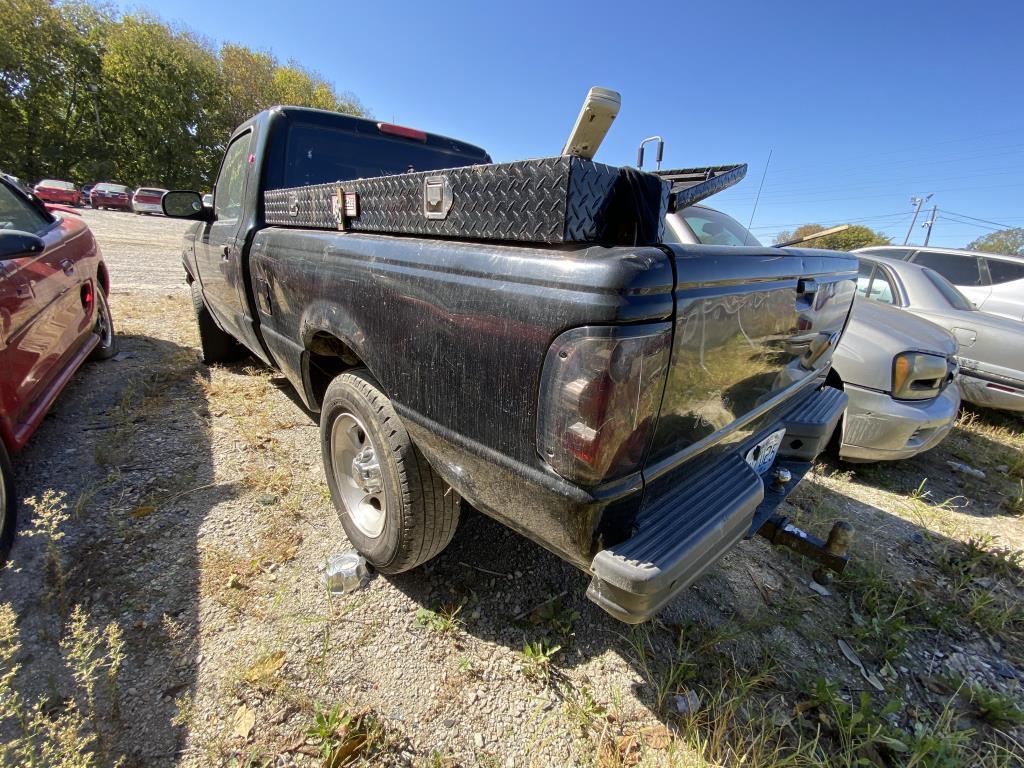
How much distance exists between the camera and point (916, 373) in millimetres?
3039

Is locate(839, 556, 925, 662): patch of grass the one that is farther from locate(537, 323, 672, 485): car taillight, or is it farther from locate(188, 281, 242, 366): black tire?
locate(188, 281, 242, 366): black tire

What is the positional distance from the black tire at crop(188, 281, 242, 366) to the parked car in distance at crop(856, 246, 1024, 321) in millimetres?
7409

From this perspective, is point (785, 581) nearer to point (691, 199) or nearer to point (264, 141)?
point (691, 199)

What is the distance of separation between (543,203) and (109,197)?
34.2 meters

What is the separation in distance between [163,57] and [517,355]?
49.0m

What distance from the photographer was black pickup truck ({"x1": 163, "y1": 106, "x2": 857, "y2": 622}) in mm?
1086

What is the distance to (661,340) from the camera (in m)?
1.10

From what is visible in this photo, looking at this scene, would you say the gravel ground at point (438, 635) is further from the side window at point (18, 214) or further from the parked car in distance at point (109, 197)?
the parked car in distance at point (109, 197)

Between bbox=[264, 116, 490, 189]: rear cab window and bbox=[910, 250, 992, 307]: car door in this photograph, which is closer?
bbox=[264, 116, 490, 189]: rear cab window

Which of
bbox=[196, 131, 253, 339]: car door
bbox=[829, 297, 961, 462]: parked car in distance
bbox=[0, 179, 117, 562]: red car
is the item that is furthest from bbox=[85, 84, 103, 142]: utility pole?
bbox=[829, 297, 961, 462]: parked car in distance

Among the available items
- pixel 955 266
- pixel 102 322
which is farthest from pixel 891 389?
pixel 102 322

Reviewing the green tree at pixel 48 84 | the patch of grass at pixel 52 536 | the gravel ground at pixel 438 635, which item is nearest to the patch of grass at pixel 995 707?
the gravel ground at pixel 438 635

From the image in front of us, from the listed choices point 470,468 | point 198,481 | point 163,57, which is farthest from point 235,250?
point 163,57

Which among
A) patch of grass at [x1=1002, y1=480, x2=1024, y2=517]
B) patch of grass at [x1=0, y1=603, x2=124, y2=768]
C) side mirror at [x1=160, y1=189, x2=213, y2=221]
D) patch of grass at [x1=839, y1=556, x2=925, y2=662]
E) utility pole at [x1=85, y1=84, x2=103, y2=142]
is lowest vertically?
patch of grass at [x1=1002, y1=480, x2=1024, y2=517]
